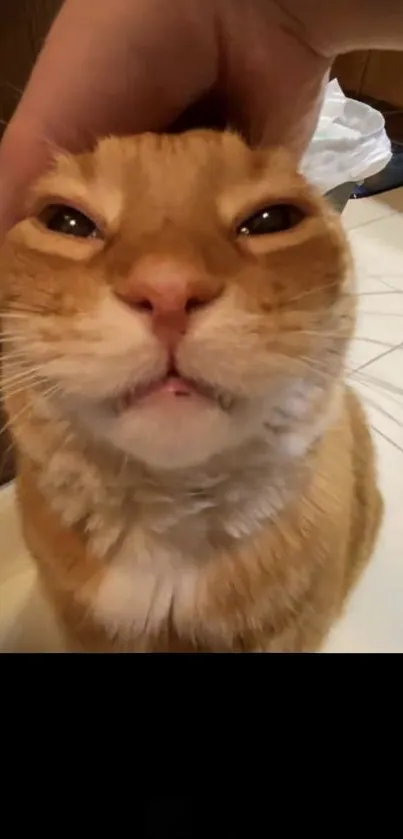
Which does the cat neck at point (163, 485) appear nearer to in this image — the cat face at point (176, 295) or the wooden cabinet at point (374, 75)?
the cat face at point (176, 295)

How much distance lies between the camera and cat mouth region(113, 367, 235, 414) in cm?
60

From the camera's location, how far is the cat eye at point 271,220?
700mm

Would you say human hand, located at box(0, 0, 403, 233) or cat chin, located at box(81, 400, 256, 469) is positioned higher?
human hand, located at box(0, 0, 403, 233)

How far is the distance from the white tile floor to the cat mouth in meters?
0.23

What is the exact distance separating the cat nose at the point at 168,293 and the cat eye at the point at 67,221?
0.14 meters

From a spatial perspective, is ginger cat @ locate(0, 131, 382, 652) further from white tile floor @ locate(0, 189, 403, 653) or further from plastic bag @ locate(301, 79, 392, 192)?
plastic bag @ locate(301, 79, 392, 192)

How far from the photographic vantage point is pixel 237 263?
63 cm

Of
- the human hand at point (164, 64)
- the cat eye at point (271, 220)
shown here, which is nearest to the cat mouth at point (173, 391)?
the cat eye at point (271, 220)

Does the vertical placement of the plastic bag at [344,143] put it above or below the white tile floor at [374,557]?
above

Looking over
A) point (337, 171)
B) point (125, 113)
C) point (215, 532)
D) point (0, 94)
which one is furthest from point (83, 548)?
point (337, 171)

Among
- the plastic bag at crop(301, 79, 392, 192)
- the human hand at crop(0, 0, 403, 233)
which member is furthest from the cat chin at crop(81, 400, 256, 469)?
the plastic bag at crop(301, 79, 392, 192)

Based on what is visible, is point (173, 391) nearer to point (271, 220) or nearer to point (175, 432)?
point (175, 432)

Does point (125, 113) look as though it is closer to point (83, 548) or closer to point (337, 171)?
point (83, 548)
